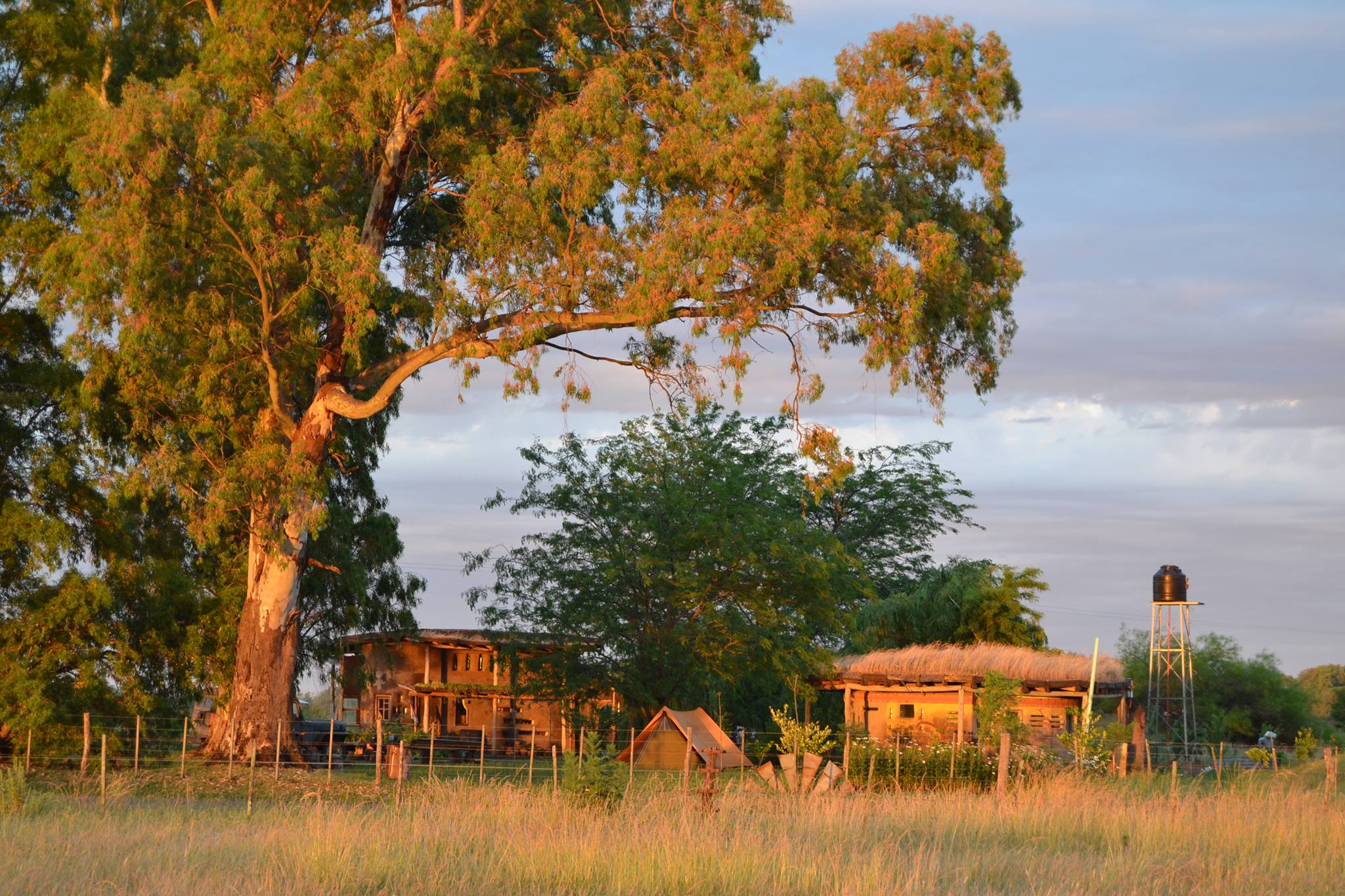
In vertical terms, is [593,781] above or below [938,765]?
above

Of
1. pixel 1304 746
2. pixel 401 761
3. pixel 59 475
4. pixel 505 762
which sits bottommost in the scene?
pixel 505 762

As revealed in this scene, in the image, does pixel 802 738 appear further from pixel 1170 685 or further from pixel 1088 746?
pixel 1170 685

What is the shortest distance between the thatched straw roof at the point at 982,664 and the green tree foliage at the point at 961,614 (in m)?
8.15

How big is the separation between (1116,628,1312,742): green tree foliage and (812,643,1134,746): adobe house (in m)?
8.56

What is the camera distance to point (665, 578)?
97.9 ft

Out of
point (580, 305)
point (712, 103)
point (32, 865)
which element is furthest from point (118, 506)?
point (32, 865)

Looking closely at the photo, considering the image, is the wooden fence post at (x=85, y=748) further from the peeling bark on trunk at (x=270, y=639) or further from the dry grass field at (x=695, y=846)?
the dry grass field at (x=695, y=846)

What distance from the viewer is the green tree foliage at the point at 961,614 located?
38188 millimetres

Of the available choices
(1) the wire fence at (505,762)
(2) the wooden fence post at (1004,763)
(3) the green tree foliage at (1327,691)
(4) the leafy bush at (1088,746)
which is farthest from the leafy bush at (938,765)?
(3) the green tree foliage at (1327,691)

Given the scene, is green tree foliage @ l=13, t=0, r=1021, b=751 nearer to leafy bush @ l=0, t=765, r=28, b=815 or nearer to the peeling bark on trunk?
the peeling bark on trunk

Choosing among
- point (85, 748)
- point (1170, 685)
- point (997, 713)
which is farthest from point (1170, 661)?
point (85, 748)

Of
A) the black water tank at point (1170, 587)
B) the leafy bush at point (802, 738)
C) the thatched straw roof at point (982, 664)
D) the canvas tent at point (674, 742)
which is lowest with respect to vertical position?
the canvas tent at point (674, 742)

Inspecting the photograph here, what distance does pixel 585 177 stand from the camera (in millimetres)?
20875

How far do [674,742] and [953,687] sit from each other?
613 centimetres
